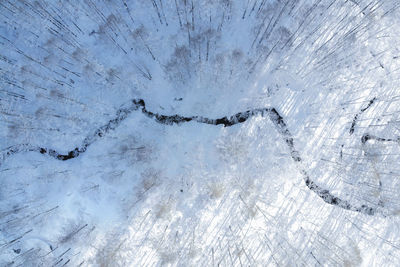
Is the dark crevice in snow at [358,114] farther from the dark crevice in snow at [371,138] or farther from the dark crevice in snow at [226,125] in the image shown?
the dark crevice in snow at [371,138]

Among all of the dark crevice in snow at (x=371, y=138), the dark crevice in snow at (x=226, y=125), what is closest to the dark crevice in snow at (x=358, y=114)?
the dark crevice in snow at (x=226, y=125)

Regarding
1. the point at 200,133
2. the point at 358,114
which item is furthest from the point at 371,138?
the point at 200,133

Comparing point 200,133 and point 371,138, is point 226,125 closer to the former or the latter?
point 200,133

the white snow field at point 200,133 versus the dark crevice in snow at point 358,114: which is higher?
the dark crevice in snow at point 358,114

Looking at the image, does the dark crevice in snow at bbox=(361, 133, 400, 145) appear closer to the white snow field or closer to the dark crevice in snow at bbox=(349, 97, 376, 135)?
the white snow field

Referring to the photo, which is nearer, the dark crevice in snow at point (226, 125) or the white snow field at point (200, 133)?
the white snow field at point (200, 133)

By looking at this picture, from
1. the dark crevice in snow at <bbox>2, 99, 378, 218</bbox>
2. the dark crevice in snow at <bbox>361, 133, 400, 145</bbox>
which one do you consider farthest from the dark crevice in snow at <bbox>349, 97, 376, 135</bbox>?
the dark crevice in snow at <bbox>361, 133, 400, 145</bbox>
